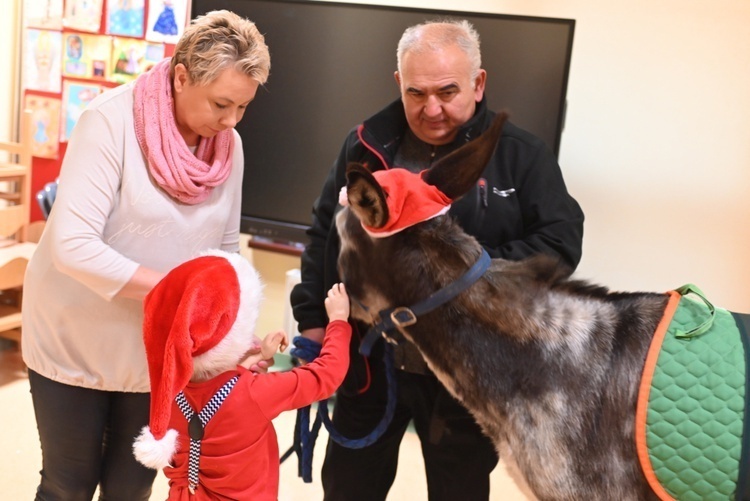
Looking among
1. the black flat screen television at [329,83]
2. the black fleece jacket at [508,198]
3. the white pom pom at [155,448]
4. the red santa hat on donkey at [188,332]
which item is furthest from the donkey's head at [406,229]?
the black flat screen television at [329,83]

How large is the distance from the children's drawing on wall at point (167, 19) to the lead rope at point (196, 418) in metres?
2.88

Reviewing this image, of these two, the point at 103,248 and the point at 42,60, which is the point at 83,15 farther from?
the point at 103,248

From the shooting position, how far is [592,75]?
3193 millimetres

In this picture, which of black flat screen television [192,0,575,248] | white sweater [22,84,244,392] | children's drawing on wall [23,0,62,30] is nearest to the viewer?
white sweater [22,84,244,392]

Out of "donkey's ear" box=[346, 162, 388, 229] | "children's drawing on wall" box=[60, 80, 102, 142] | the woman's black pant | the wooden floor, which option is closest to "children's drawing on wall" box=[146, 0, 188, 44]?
"children's drawing on wall" box=[60, 80, 102, 142]

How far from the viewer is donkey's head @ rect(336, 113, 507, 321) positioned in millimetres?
1498

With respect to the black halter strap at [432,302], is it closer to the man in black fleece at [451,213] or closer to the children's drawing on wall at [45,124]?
the man in black fleece at [451,213]

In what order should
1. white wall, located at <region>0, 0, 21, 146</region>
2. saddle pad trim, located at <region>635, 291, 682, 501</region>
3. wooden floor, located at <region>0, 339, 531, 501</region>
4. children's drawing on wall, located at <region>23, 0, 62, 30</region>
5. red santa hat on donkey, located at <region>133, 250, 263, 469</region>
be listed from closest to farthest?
red santa hat on donkey, located at <region>133, 250, 263, 469</region>
saddle pad trim, located at <region>635, 291, 682, 501</region>
wooden floor, located at <region>0, 339, 531, 501</region>
children's drawing on wall, located at <region>23, 0, 62, 30</region>
white wall, located at <region>0, 0, 21, 146</region>

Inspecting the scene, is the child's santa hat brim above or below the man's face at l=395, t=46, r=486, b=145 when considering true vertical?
below

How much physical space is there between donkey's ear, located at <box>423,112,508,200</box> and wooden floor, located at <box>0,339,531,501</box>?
1.87 meters

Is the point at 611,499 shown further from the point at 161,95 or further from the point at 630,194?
the point at 630,194

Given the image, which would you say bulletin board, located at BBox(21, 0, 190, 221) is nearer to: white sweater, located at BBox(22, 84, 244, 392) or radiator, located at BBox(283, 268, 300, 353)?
radiator, located at BBox(283, 268, 300, 353)

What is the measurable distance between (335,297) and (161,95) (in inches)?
25.0

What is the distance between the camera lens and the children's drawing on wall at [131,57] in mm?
4016
